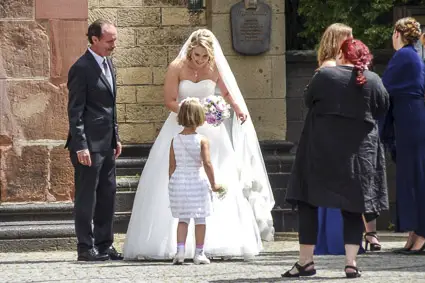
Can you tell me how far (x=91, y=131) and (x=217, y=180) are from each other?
3.30 feet

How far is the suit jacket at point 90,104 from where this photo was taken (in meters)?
11.2

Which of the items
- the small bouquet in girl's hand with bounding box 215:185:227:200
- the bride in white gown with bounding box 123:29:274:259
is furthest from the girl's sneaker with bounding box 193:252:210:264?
the small bouquet in girl's hand with bounding box 215:185:227:200

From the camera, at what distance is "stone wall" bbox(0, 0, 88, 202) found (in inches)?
492

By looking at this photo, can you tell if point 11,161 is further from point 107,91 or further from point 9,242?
point 107,91

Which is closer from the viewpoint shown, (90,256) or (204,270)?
(204,270)

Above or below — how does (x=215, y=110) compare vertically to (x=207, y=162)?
above

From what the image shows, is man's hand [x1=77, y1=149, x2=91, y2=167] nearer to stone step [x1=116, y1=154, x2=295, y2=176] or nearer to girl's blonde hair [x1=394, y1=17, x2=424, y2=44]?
girl's blonde hair [x1=394, y1=17, x2=424, y2=44]

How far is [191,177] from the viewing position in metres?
10.9

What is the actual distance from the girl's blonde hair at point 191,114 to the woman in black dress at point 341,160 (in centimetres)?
142

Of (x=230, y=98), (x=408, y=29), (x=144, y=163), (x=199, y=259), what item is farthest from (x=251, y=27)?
(x=199, y=259)

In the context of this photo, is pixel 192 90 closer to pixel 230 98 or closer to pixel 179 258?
pixel 230 98

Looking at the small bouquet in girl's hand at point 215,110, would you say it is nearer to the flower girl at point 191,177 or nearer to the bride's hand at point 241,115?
the bride's hand at point 241,115

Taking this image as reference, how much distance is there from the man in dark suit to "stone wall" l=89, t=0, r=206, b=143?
17.5 feet

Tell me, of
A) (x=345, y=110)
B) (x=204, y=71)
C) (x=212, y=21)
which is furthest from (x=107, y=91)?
(x=212, y=21)
